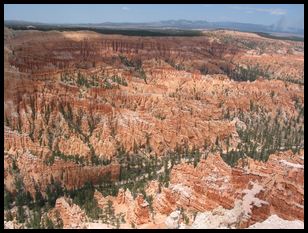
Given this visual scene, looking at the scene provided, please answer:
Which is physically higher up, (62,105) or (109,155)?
(62,105)

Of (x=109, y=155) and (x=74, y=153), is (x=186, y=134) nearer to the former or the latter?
(x=109, y=155)

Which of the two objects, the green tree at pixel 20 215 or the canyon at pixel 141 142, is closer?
the canyon at pixel 141 142

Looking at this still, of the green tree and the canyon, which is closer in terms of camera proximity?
the canyon

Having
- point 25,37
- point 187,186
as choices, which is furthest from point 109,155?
point 25,37

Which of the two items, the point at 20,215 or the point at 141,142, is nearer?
the point at 20,215

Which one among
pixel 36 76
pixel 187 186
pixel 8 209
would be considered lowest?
pixel 8 209

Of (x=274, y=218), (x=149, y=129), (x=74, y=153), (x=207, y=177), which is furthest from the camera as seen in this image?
(x=149, y=129)

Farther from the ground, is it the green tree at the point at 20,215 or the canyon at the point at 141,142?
the canyon at the point at 141,142

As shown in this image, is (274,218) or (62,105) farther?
(62,105)

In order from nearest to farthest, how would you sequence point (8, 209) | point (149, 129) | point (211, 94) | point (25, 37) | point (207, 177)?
point (207, 177) < point (8, 209) < point (149, 129) < point (211, 94) < point (25, 37)

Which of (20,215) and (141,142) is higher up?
(141,142)

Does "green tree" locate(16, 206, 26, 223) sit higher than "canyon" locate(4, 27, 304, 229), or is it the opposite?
"canyon" locate(4, 27, 304, 229)
